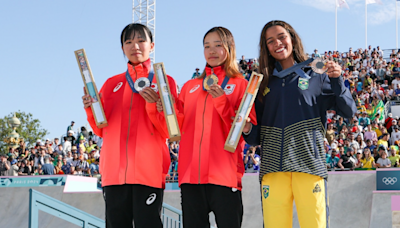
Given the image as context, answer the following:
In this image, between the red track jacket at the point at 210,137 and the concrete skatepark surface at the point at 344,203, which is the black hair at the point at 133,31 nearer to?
the red track jacket at the point at 210,137

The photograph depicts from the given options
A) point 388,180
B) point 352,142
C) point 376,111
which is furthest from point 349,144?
point 376,111

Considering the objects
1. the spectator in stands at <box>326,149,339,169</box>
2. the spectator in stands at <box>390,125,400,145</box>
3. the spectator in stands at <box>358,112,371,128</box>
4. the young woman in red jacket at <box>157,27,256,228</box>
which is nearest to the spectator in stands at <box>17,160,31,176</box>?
the spectator in stands at <box>326,149,339,169</box>

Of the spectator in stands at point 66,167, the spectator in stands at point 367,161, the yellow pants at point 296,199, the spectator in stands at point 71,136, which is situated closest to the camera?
the yellow pants at point 296,199

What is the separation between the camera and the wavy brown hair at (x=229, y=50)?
3.54m

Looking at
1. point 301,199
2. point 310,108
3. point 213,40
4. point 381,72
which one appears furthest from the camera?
point 381,72

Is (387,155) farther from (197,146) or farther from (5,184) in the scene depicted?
(5,184)

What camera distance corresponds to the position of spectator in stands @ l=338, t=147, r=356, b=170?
11.6 m

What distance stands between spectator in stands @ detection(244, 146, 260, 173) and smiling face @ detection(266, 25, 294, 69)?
8997 millimetres

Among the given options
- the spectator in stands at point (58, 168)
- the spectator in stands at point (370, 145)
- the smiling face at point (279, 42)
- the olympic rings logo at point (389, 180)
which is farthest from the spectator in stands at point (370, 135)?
the smiling face at point (279, 42)

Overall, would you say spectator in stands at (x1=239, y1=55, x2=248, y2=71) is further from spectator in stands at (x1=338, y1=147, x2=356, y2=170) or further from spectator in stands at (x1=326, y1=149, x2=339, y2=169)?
spectator in stands at (x1=338, y1=147, x2=356, y2=170)

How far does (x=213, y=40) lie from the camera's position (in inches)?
141

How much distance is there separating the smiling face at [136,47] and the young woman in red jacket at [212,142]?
1.53ft

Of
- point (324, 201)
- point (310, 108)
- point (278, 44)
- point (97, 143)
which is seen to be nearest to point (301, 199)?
point (324, 201)

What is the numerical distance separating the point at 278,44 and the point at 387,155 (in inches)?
362
